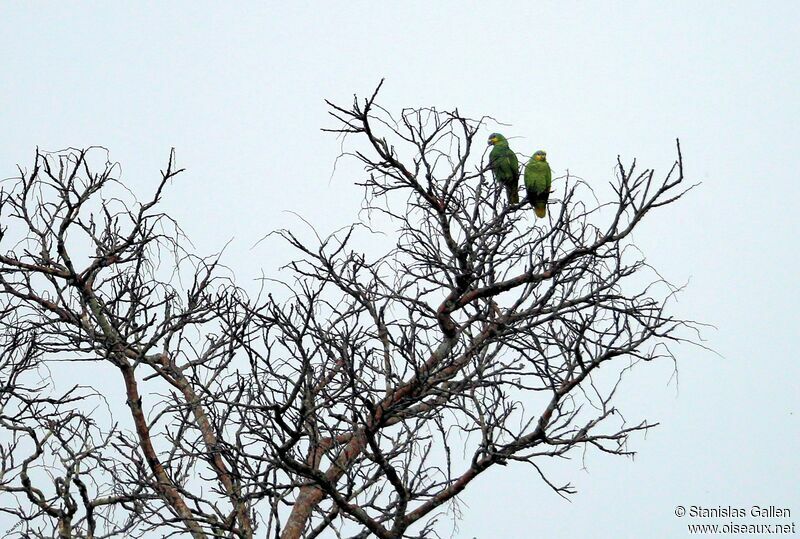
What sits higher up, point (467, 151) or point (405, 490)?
point (467, 151)

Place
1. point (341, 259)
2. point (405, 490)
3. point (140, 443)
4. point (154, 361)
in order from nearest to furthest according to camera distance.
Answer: point (405, 490) → point (341, 259) → point (140, 443) → point (154, 361)

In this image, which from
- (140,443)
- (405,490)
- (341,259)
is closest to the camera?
(405,490)

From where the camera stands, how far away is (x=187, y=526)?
16.6 ft

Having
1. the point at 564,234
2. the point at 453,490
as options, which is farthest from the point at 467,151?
the point at 453,490

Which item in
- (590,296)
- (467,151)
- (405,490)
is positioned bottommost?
(405,490)

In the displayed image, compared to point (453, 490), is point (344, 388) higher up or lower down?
higher up

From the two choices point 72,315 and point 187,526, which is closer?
point 187,526

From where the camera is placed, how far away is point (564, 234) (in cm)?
486

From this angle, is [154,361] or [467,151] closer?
[467,151]

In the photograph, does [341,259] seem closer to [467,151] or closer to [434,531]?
[467,151]

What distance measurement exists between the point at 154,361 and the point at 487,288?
230 cm

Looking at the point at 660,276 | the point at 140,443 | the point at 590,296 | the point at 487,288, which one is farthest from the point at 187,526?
the point at 660,276

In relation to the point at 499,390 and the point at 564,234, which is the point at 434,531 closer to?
the point at 499,390

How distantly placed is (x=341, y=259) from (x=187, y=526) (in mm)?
1849
